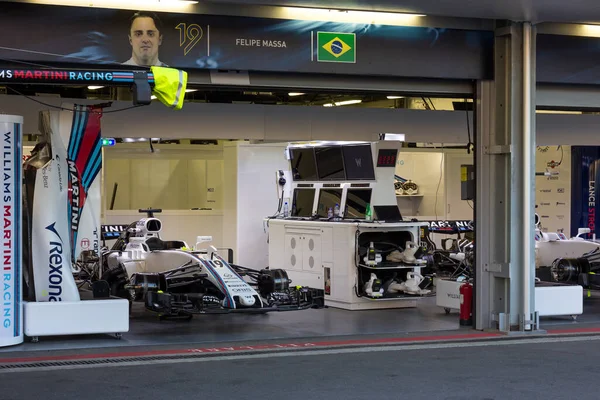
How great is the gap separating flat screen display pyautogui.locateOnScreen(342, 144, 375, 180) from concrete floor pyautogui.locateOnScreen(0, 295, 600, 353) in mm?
2293

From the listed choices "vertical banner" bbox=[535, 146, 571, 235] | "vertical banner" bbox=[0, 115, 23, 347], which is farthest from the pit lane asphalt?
"vertical banner" bbox=[535, 146, 571, 235]

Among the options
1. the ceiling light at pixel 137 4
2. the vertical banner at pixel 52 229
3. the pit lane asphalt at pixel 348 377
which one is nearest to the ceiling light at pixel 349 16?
the ceiling light at pixel 137 4

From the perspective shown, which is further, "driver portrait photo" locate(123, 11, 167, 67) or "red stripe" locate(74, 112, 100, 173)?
"red stripe" locate(74, 112, 100, 173)

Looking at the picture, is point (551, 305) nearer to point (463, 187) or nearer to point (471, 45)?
point (463, 187)

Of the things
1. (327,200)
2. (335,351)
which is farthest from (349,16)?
(327,200)

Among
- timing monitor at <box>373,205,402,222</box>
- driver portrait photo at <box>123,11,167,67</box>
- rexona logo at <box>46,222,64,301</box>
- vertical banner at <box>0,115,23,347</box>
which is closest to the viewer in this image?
vertical banner at <box>0,115,23,347</box>

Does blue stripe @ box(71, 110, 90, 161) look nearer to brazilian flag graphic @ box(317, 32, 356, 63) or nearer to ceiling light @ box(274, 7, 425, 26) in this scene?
ceiling light @ box(274, 7, 425, 26)

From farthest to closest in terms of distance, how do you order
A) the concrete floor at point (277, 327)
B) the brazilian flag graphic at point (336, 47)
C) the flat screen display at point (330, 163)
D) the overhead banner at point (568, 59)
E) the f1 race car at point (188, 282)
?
the flat screen display at point (330, 163) < the overhead banner at point (568, 59) < the f1 race car at point (188, 282) < the brazilian flag graphic at point (336, 47) < the concrete floor at point (277, 327)

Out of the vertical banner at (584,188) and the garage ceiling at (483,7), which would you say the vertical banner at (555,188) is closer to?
the vertical banner at (584,188)

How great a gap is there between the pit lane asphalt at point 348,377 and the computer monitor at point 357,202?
16.0 ft

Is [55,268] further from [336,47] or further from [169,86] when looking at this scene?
[336,47]

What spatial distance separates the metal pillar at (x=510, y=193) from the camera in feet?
41.5

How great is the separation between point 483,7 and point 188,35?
3.55 metres

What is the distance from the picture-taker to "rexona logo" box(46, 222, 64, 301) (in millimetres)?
11602
